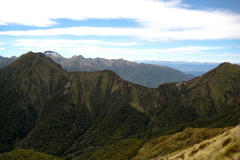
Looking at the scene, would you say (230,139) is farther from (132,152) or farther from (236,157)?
(132,152)

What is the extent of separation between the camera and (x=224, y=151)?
85.6 ft

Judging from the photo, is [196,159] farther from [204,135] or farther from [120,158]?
[120,158]

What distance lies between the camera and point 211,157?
2775 cm

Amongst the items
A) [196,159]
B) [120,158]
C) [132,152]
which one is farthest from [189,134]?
[196,159]

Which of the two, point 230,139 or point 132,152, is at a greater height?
point 230,139

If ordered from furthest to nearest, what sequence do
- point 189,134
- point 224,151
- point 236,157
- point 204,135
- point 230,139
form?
point 189,134
point 204,135
point 230,139
point 224,151
point 236,157

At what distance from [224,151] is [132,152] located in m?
183

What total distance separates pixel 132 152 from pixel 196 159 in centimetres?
17732

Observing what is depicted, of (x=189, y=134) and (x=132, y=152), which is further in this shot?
(x=132, y=152)

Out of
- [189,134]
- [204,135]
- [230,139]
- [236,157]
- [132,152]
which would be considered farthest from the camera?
[132,152]

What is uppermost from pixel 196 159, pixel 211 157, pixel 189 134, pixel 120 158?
pixel 211 157

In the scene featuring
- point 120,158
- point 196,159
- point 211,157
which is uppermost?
point 211,157

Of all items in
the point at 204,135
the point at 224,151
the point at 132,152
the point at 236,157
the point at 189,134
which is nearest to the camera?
the point at 236,157

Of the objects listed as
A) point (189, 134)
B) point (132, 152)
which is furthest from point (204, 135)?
point (132, 152)
